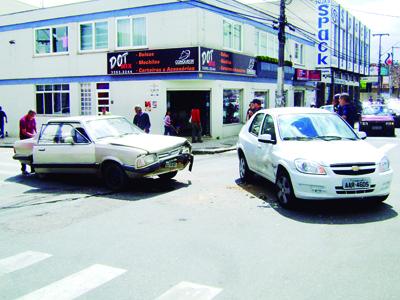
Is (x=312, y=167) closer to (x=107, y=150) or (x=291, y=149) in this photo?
(x=291, y=149)

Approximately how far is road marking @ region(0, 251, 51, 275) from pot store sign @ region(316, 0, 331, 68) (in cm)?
3365

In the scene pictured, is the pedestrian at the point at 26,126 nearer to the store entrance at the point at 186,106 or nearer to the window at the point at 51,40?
the store entrance at the point at 186,106

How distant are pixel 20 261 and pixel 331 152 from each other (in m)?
4.75

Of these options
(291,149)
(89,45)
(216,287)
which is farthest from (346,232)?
(89,45)

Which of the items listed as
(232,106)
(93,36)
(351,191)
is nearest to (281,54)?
(232,106)

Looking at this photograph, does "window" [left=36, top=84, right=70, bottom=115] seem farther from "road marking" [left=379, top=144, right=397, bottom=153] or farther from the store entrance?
"road marking" [left=379, top=144, right=397, bottom=153]

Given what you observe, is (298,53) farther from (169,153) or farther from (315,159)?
(315,159)

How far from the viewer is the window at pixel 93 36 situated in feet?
72.4

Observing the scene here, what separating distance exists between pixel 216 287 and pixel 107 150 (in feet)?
18.2

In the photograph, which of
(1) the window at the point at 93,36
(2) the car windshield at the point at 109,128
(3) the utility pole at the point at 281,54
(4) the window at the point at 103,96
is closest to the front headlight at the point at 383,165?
(2) the car windshield at the point at 109,128

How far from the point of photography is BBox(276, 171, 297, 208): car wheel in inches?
288

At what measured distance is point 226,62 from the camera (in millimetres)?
21109

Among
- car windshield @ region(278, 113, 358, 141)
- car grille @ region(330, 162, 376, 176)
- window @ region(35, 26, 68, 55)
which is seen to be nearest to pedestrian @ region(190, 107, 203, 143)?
window @ region(35, 26, 68, 55)

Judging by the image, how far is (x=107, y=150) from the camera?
31.0 feet
